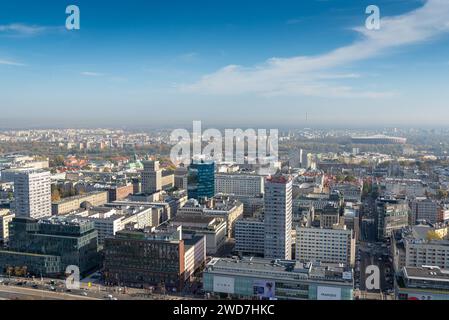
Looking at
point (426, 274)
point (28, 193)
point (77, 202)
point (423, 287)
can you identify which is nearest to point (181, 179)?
point (77, 202)

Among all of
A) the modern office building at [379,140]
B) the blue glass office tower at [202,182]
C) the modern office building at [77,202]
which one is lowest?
the modern office building at [77,202]

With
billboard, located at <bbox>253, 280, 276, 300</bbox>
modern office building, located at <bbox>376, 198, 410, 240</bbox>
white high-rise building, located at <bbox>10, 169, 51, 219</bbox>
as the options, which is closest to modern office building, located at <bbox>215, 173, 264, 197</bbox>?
modern office building, located at <bbox>376, 198, 410, 240</bbox>

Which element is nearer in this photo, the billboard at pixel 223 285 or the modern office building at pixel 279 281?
the modern office building at pixel 279 281

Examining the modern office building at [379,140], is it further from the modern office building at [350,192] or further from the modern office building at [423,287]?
the modern office building at [423,287]

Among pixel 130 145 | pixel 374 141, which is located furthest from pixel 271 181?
pixel 374 141

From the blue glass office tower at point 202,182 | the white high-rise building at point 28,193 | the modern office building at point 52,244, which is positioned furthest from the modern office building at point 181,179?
the modern office building at point 52,244
